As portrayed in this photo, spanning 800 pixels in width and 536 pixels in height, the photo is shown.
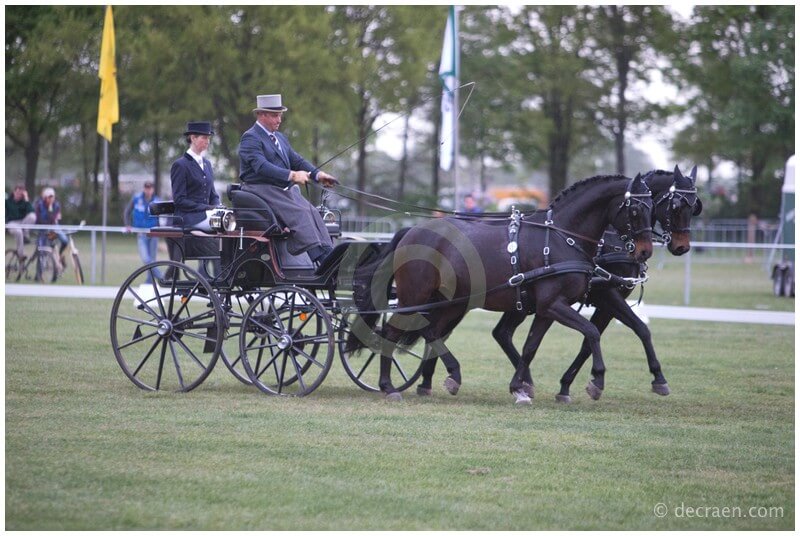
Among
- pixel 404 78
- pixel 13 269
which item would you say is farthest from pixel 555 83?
pixel 13 269

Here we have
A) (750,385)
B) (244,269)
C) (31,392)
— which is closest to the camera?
(31,392)

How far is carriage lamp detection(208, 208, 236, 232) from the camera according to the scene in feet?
30.7

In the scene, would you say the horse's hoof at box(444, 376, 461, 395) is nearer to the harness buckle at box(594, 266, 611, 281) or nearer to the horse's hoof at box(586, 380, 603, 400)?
the horse's hoof at box(586, 380, 603, 400)

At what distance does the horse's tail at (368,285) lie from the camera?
959 centimetres

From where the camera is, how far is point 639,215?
29.8ft

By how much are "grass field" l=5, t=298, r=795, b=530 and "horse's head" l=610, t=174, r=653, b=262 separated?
122cm

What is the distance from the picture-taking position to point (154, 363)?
11.2m

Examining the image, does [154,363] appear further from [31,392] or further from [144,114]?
[144,114]

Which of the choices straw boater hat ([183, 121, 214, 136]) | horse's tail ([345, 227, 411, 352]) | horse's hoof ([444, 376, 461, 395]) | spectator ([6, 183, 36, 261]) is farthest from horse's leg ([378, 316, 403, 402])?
spectator ([6, 183, 36, 261])

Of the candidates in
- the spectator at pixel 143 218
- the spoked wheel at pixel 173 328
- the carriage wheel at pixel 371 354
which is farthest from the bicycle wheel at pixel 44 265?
the carriage wheel at pixel 371 354

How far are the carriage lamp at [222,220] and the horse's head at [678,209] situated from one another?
3.20 meters

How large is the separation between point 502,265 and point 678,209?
136 centimetres

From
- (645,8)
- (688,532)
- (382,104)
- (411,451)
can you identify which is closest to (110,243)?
(382,104)

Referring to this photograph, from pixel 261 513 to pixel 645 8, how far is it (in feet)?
117
